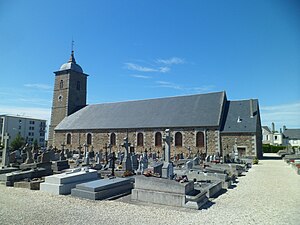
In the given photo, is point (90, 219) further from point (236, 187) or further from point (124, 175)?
point (236, 187)

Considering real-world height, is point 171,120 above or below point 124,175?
above

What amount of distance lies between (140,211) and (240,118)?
63.7ft

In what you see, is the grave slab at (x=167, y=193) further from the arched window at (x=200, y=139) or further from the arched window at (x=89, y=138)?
the arched window at (x=89, y=138)

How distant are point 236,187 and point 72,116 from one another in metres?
28.6

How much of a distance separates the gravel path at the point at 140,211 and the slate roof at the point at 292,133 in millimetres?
53084

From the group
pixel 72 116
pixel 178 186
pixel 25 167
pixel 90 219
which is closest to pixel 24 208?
pixel 90 219

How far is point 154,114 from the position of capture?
2611cm

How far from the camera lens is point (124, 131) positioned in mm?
26016

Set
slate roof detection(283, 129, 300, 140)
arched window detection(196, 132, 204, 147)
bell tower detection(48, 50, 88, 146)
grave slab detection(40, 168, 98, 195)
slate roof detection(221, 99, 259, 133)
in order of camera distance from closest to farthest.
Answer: grave slab detection(40, 168, 98, 195), slate roof detection(221, 99, 259, 133), arched window detection(196, 132, 204, 147), bell tower detection(48, 50, 88, 146), slate roof detection(283, 129, 300, 140)

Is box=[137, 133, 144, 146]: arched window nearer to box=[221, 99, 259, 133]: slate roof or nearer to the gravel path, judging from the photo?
Answer: box=[221, 99, 259, 133]: slate roof

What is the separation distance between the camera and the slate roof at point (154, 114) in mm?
23109

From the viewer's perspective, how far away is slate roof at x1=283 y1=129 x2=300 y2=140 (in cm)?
5157

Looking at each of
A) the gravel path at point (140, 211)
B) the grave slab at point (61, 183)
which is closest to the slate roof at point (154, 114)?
the gravel path at point (140, 211)

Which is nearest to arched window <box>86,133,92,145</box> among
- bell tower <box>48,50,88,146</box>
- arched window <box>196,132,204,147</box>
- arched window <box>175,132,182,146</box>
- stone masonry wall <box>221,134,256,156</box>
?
bell tower <box>48,50,88,146</box>
